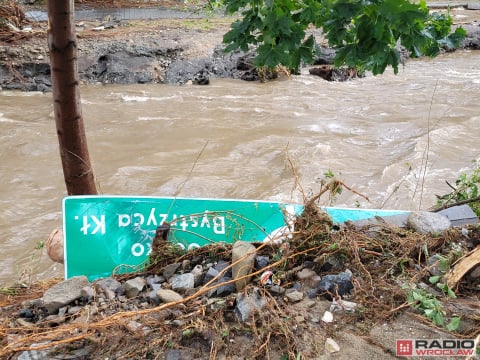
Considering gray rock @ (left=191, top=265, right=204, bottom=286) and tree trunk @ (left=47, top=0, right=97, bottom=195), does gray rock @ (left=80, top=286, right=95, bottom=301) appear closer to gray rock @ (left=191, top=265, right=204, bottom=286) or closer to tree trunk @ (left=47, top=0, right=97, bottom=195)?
gray rock @ (left=191, top=265, right=204, bottom=286)

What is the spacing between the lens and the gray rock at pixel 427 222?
2.51 m

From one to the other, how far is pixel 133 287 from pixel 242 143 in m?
5.07

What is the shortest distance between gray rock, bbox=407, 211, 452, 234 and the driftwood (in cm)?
43

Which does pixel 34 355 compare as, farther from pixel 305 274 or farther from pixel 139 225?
pixel 305 274

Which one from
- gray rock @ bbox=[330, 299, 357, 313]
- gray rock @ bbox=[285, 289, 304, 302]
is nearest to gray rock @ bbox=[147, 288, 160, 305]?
gray rock @ bbox=[285, 289, 304, 302]

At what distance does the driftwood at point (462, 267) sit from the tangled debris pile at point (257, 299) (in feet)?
0.10

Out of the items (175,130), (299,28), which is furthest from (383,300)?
(175,130)

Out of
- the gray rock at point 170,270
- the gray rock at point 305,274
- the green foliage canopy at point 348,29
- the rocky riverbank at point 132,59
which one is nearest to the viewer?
the green foliage canopy at point 348,29

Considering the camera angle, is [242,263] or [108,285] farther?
[108,285]

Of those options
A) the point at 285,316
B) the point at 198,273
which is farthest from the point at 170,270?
the point at 285,316

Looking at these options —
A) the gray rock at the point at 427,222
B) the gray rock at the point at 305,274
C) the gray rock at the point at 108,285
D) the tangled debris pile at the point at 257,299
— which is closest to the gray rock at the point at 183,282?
the tangled debris pile at the point at 257,299

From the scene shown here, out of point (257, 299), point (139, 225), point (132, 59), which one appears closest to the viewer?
point (257, 299)

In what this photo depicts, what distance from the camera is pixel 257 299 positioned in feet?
6.55

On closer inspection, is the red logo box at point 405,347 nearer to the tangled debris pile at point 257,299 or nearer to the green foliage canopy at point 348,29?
the tangled debris pile at point 257,299
